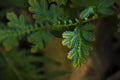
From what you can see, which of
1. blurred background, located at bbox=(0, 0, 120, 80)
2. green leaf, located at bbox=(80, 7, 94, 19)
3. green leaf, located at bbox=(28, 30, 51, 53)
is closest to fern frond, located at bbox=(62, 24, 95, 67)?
green leaf, located at bbox=(80, 7, 94, 19)

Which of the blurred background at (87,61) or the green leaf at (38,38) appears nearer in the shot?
the green leaf at (38,38)

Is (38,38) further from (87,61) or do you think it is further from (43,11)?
(87,61)

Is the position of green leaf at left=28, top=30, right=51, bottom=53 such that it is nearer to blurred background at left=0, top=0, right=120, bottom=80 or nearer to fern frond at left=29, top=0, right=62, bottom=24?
fern frond at left=29, top=0, right=62, bottom=24

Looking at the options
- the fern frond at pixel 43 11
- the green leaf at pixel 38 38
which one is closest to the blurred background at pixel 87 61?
the green leaf at pixel 38 38

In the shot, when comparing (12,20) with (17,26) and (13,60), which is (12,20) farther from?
(13,60)

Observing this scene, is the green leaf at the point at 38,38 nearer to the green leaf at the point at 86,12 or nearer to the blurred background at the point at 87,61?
the green leaf at the point at 86,12

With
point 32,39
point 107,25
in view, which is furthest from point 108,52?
point 32,39

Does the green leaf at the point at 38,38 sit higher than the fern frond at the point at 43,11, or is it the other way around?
the fern frond at the point at 43,11

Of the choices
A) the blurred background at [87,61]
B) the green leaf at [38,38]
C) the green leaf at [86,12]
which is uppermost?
the green leaf at [86,12]

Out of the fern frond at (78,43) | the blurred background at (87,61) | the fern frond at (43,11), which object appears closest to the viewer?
the fern frond at (78,43)

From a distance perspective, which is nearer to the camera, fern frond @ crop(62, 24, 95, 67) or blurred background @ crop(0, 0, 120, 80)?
fern frond @ crop(62, 24, 95, 67)
